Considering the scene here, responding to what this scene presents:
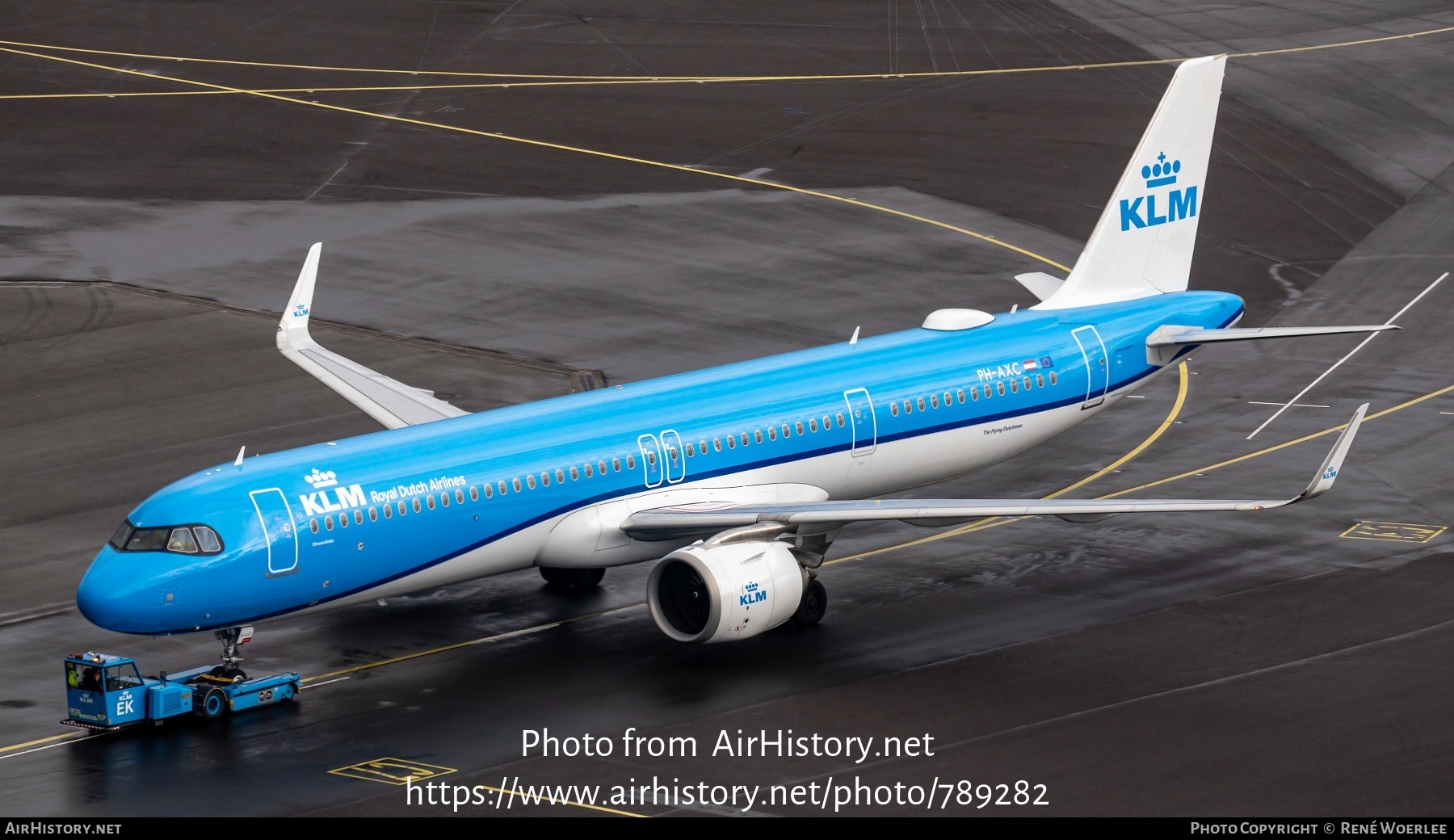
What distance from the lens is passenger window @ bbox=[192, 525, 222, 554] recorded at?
1309 inches

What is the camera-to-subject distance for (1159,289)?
45812mm

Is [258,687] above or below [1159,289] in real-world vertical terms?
below

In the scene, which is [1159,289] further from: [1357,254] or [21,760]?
[21,760]

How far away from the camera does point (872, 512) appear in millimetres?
35750

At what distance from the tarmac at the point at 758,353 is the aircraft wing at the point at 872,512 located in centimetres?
243

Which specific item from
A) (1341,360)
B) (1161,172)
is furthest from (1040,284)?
(1341,360)

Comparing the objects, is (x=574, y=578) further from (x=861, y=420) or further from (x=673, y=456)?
(x=861, y=420)

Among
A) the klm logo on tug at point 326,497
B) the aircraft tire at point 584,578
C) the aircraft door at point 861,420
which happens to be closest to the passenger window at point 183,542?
the klm logo on tug at point 326,497

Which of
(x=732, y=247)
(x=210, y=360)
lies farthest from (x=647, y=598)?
(x=732, y=247)

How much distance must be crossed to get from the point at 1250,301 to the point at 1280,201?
11.4m

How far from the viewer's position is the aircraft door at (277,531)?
110ft

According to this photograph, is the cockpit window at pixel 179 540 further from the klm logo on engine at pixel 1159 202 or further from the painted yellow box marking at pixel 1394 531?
the painted yellow box marking at pixel 1394 531

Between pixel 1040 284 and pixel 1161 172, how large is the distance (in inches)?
150

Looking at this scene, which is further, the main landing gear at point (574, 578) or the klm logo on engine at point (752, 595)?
the main landing gear at point (574, 578)
